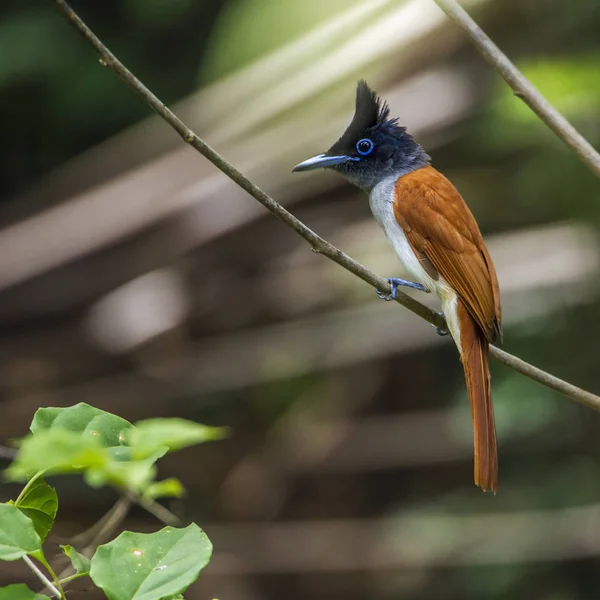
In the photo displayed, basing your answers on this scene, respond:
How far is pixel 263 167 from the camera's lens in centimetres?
391

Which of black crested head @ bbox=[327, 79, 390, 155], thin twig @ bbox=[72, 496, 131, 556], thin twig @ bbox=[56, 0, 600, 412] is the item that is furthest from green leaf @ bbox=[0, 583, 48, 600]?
black crested head @ bbox=[327, 79, 390, 155]

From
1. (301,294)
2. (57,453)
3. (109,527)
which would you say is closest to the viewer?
(57,453)

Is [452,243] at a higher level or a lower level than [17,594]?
higher

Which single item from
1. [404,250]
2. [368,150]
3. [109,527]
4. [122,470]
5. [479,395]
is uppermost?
[368,150]

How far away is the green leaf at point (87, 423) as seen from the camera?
1.14 meters

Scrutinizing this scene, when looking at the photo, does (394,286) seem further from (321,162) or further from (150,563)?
(150,563)

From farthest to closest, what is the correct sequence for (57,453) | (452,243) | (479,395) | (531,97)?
(452,243) → (479,395) → (531,97) → (57,453)

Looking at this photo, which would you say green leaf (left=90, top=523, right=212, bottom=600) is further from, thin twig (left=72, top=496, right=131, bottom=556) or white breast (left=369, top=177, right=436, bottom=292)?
white breast (left=369, top=177, right=436, bottom=292)

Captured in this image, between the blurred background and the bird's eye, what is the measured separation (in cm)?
37

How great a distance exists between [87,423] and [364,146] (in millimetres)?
2100

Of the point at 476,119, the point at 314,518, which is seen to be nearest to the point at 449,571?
the point at 314,518

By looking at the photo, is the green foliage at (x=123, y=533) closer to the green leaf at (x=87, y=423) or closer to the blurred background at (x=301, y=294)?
the green leaf at (x=87, y=423)

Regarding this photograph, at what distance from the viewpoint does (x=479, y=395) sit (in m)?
2.46

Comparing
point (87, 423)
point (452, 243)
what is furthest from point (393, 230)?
point (87, 423)
